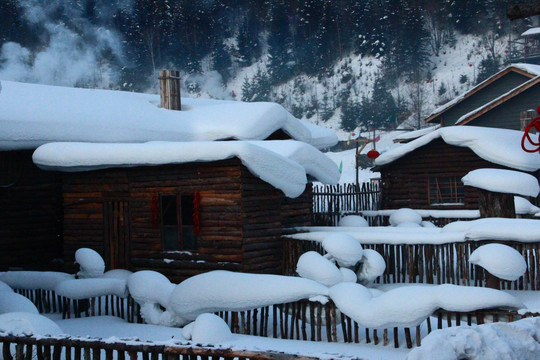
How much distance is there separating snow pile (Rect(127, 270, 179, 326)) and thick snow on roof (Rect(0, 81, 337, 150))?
5.81m

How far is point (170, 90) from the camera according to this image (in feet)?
69.4

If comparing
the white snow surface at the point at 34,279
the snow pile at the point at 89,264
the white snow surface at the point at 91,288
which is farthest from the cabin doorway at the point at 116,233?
the white snow surface at the point at 91,288

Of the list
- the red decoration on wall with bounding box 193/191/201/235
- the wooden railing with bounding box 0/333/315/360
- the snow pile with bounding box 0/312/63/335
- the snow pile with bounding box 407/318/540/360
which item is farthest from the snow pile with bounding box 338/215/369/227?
the snow pile with bounding box 407/318/540/360

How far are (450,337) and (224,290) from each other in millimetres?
5885

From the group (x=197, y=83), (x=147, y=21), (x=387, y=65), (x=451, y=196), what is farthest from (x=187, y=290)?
(x=147, y=21)

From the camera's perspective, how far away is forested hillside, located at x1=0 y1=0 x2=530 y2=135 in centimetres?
6694

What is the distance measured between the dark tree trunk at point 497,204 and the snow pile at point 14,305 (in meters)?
A: 9.38

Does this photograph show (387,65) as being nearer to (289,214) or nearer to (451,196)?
(451,196)

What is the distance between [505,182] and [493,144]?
783cm

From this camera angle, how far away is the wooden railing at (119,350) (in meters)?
6.15

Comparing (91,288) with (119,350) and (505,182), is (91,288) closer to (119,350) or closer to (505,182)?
(119,350)

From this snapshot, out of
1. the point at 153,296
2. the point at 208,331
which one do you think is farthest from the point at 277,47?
the point at 208,331

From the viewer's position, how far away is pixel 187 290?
441 inches

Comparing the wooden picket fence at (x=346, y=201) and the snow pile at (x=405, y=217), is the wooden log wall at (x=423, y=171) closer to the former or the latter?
the wooden picket fence at (x=346, y=201)
